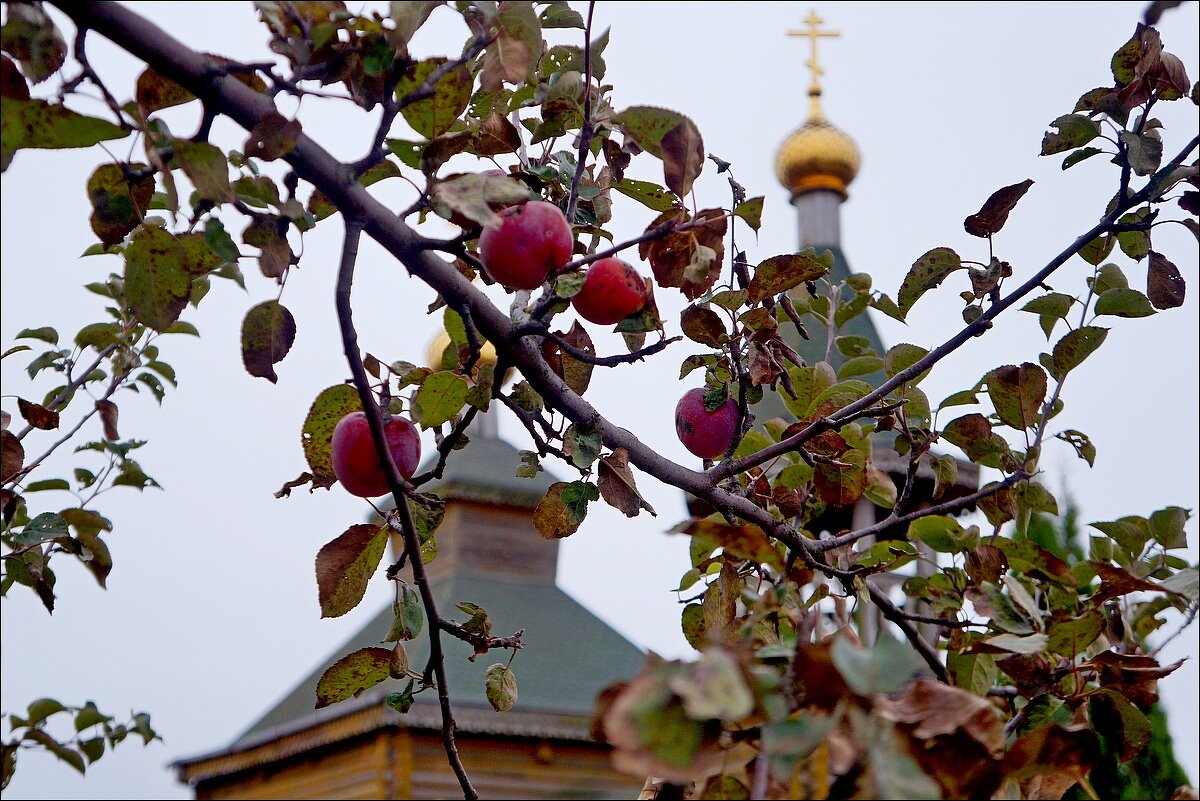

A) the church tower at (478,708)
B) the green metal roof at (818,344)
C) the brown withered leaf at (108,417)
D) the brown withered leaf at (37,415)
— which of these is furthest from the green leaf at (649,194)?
the church tower at (478,708)

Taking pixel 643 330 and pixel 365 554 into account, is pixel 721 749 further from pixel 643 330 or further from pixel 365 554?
pixel 365 554

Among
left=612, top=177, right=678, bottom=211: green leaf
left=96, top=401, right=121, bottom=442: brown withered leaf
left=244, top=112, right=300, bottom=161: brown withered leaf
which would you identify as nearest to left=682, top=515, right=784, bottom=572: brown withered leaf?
left=244, top=112, right=300, bottom=161: brown withered leaf

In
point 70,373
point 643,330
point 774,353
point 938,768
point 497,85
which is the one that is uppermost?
point 70,373

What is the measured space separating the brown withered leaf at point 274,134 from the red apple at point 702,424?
62 cm

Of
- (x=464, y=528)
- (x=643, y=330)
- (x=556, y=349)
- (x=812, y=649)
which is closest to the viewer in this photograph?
(x=812, y=649)

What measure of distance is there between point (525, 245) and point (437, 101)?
175 millimetres

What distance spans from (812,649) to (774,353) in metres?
0.81

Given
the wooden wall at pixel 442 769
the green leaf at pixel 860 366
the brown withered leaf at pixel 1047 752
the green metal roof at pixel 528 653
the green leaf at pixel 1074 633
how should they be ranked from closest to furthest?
the brown withered leaf at pixel 1047 752 → the green leaf at pixel 1074 633 → the green leaf at pixel 860 366 → the wooden wall at pixel 442 769 → the green metal roof at pixel 528 653

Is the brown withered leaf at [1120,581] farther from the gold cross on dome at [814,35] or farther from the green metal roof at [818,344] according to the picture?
the gold cross on dome at [814,35]

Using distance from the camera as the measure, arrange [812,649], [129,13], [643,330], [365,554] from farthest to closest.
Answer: [365,554] → [643,330] → [129,13] → [812,649]

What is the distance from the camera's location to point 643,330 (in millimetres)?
1104

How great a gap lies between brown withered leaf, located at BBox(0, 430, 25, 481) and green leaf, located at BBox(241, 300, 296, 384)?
0.46m

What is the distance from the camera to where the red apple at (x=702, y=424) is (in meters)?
1.38

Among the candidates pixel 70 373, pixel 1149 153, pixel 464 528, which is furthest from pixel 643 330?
pixel 464 528
